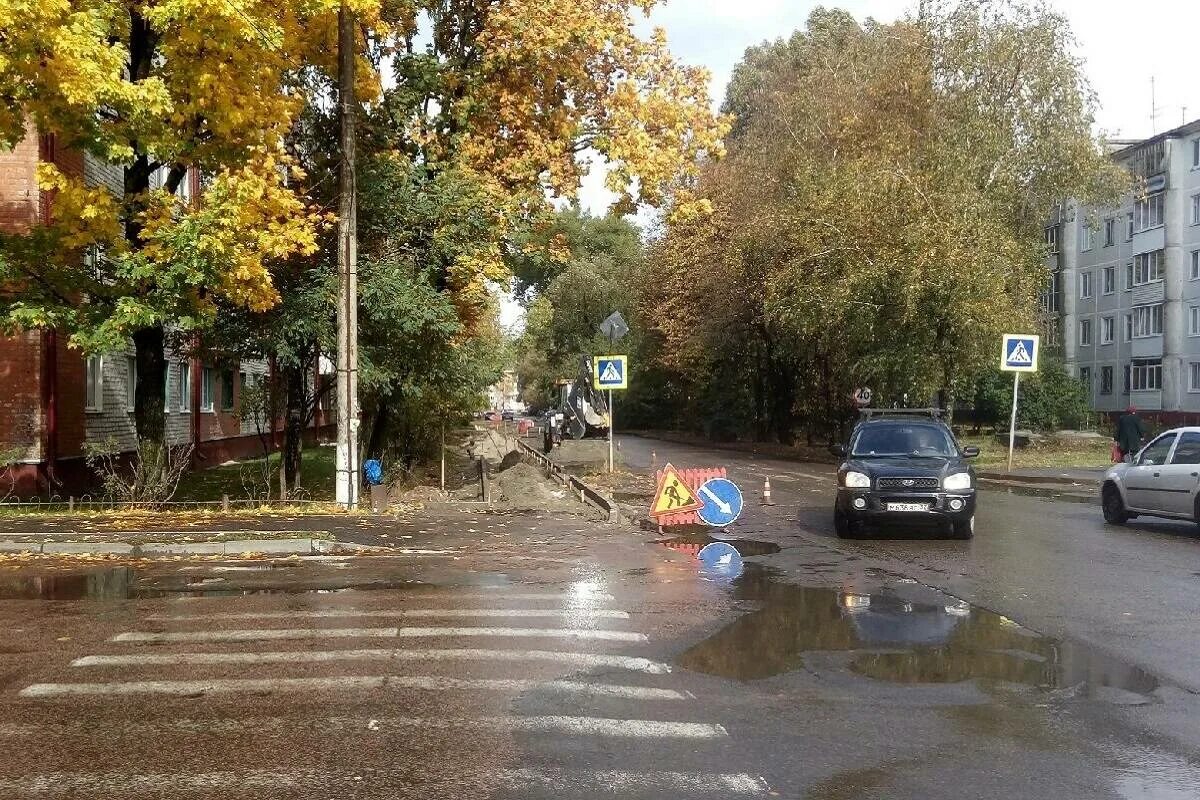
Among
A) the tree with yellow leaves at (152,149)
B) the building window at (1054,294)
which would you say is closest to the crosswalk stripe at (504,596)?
the tree with yellow leaves at (152,149)

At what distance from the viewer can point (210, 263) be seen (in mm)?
14781

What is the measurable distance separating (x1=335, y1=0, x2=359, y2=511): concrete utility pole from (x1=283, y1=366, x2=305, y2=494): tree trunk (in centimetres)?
337

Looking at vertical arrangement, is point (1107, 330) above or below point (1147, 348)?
above

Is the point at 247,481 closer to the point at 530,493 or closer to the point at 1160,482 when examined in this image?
the point at 530,493

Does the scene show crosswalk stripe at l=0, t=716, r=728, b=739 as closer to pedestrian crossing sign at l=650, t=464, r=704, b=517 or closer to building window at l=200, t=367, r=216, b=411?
pedestrian crossing sign at l=650, t=464, r=704, b=517

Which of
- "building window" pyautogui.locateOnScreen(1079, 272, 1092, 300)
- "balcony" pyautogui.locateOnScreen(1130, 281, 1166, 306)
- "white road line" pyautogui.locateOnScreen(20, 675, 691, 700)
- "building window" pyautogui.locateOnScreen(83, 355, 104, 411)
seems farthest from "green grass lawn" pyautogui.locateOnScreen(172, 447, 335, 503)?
"building window" pyautogui.locateOnScreen(1079, 272, 1092, 300)

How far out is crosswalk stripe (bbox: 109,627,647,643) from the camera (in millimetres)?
8039

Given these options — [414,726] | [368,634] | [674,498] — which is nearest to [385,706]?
[414,726]

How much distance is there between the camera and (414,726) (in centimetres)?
571

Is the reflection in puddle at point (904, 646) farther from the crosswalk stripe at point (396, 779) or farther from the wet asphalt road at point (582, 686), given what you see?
the crosswalk stripe at point (396, 779)

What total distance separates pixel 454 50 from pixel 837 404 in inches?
1090

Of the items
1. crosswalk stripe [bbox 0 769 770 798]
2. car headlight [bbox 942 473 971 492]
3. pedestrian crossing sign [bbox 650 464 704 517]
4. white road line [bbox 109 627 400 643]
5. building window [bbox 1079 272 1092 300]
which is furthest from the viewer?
building window [bbox 1079 272 1092 300]

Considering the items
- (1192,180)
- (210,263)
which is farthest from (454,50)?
(1192,180)

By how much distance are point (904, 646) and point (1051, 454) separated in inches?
1203
